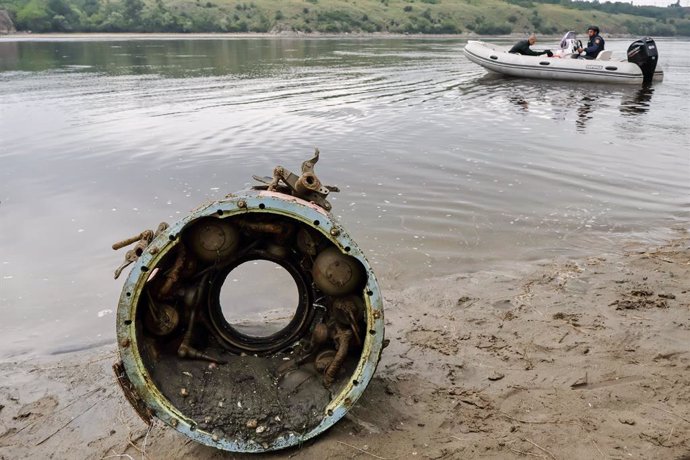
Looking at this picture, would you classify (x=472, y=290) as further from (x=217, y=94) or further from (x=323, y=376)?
(x=217, y=94)

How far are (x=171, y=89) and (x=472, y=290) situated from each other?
44.4ft

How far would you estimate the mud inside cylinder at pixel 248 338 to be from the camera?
10.2 feet

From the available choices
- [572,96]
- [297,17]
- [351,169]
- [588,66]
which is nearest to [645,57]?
[588,66]

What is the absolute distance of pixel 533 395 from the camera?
338 centimetres

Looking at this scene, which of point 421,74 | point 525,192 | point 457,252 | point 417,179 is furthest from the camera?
point 421,74

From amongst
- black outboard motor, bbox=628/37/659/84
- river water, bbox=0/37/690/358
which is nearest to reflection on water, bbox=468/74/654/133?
river water, bbox=0/37/690/358

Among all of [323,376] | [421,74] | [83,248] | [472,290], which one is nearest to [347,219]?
[472,290]

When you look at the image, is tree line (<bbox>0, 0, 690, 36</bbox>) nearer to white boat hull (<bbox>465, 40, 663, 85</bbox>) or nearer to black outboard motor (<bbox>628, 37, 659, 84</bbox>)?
white boat hull (<bbox>465, 40, 663, 85</bbox>)

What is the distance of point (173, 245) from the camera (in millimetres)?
2887

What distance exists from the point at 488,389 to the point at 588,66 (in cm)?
1724

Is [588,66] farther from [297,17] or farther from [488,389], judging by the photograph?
[297,17]

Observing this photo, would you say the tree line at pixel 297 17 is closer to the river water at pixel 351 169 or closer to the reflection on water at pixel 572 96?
the river water at pixel 351 169

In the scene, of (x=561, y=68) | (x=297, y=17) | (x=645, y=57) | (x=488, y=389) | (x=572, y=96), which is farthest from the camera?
(x=297, y=17)

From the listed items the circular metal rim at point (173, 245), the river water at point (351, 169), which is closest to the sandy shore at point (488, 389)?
the circular metal rim at point (173, 245)
